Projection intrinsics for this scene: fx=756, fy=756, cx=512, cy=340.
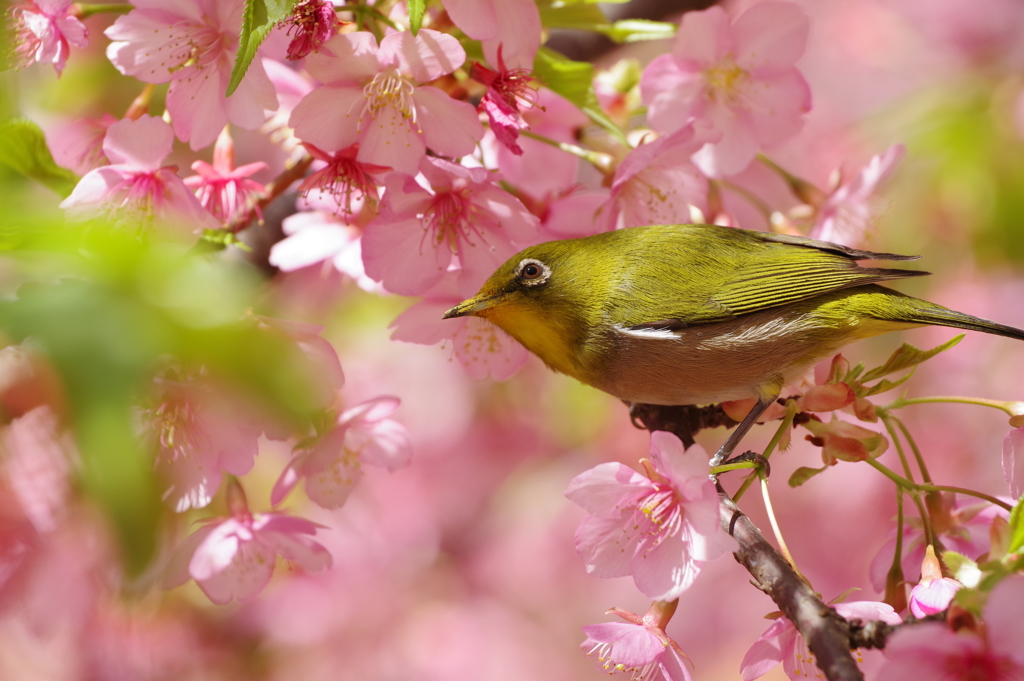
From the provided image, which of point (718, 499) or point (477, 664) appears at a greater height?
point (718, 499)

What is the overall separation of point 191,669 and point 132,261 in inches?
96.2

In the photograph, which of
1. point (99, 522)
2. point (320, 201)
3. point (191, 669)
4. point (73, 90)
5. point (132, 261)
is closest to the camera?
point (99, 522)

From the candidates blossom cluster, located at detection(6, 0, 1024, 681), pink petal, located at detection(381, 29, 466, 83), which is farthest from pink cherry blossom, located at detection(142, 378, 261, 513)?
pink petal, located at detection(381, 29, 466, 83)

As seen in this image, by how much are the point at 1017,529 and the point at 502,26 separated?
99 centimetres

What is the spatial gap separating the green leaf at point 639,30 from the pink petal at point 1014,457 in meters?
0.94

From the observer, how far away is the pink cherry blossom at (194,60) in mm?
1149

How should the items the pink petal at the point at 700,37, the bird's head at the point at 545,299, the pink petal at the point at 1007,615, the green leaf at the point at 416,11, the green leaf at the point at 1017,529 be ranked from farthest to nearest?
the pink petal at the point at 700,37 < the bird's head at the point at 545,299 < the green leaf at the point at 416,11 < the green leaf at the point at 1017,529 < the pink petal at the point at 1007,615

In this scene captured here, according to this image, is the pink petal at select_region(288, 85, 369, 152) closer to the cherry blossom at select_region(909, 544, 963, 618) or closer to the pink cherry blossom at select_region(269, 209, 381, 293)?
the pink cherry blossom at select_region(269, 209, 381, 293)

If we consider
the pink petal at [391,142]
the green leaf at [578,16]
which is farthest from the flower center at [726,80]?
the pink petal at [391,142]

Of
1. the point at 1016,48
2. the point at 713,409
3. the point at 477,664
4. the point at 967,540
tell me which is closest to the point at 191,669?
the point at 477,664

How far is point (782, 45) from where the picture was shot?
1491mm

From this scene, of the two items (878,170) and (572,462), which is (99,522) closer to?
(878,170)

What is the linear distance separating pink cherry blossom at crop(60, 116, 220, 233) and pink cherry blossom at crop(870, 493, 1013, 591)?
1217mm

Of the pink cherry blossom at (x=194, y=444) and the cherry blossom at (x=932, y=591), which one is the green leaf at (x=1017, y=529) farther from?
the pink cherry blossom at (x=194, y=444)
